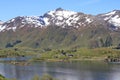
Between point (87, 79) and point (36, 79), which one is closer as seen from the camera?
point (36, 79)

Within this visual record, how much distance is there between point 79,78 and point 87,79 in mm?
4761

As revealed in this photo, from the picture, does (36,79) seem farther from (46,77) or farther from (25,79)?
(25,79)

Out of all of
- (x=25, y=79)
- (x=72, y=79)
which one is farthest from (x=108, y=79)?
(x=25, y=79)

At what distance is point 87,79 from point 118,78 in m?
15.1

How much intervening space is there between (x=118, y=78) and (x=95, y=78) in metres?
11.0

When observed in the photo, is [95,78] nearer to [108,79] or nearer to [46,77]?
[108,79]

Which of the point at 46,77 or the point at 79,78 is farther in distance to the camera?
the point at 79,78

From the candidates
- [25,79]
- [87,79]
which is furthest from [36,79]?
[87,79]

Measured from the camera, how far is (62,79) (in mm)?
156750

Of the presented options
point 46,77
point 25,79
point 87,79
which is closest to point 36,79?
point 46,77

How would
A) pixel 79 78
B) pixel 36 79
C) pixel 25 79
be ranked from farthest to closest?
pixel 79 78, pixel 25 79, pixel 36 79

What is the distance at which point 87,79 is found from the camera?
535ft

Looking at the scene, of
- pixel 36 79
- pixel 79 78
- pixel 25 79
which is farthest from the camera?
pixel 79 78

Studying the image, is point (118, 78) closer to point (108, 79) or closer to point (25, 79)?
point (108, 79)
